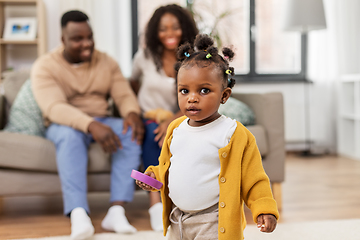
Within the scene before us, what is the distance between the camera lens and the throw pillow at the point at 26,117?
180 centimetres

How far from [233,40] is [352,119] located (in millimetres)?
1381

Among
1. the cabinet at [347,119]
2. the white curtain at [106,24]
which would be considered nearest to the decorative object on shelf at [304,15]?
the cabinet at [347,119]

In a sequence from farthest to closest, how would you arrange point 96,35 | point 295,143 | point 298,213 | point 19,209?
point 295,143 < point 96,35 < point 19,209 < point 298,213

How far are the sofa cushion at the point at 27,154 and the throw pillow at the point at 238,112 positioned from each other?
2.19 feet

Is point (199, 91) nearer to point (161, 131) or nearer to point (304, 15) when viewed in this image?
point (161, 131)

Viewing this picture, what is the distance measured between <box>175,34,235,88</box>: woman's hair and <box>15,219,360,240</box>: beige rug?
78cm

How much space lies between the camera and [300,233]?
146 centimetres

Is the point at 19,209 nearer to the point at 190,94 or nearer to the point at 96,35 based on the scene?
the point at 190,94

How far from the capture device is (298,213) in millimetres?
1750

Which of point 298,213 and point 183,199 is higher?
point 183,199

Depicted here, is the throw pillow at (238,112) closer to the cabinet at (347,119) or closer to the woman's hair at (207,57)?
the woman's hair at (207,57)

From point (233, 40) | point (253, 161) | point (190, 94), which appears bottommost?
point (253, 161)

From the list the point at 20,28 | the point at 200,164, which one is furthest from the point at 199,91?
the point at 20,28

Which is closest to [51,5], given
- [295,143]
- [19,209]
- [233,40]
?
[233,40]
